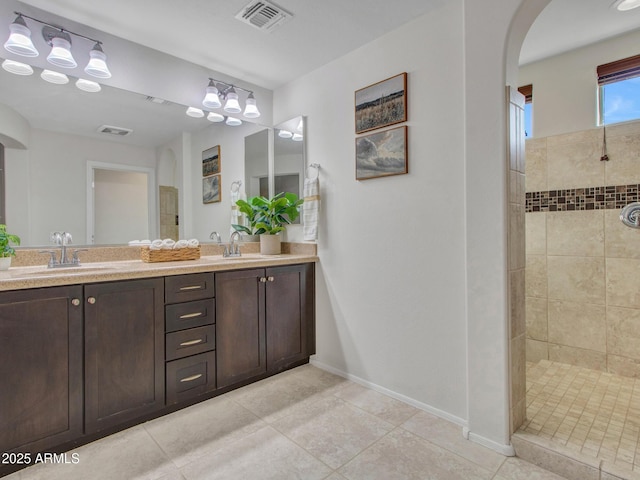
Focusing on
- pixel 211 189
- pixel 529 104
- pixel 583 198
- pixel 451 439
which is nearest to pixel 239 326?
pixel 211 189

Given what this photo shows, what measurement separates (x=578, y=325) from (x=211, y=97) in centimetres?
340

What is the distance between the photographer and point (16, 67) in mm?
1994

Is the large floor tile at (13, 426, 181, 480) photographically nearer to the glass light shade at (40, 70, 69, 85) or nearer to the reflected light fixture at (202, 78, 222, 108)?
the glass light shade at (40, 70, 69, 85)

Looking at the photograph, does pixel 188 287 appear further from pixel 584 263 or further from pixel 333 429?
pixel 584 263

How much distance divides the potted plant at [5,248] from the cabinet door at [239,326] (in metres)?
1.11

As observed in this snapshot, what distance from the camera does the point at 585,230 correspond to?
2562 mm

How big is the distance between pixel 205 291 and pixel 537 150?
9.11ft

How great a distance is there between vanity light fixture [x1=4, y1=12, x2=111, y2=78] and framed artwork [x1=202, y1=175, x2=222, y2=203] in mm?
968

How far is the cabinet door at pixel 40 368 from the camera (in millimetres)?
1528

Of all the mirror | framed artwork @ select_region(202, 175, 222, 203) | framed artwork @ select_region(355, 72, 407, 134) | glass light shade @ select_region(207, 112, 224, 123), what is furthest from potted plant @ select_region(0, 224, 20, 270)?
framed artwork @ select_region(355, 72, 407, 134)

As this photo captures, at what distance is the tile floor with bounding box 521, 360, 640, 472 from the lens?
1603 millimetres

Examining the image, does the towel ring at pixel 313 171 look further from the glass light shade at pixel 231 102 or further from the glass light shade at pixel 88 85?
the glass light shade at pixel 88 85

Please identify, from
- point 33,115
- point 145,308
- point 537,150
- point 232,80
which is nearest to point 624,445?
point 537,150

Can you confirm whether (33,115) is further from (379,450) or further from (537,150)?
(537,150)
